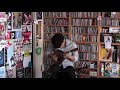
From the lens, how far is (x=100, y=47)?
2.87 m

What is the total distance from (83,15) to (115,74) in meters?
0.88

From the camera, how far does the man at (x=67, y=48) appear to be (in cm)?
285

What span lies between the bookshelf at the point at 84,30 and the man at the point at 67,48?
5 centimetres

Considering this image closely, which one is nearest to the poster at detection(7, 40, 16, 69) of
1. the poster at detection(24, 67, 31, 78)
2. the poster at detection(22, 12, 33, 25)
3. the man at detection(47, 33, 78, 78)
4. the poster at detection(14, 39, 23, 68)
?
the poster at detection(14, 39, 23, 68)

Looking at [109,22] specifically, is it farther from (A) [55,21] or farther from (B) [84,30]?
(A) [55,21]

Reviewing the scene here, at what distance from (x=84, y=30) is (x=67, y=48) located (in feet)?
1.08

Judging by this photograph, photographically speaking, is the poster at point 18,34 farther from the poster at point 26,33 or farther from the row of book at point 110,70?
the row of book at point 110,70

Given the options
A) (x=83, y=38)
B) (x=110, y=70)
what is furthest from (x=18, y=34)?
(x=110, y=70)

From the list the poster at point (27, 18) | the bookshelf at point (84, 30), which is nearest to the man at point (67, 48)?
the bookshelf at point (84, 30)
